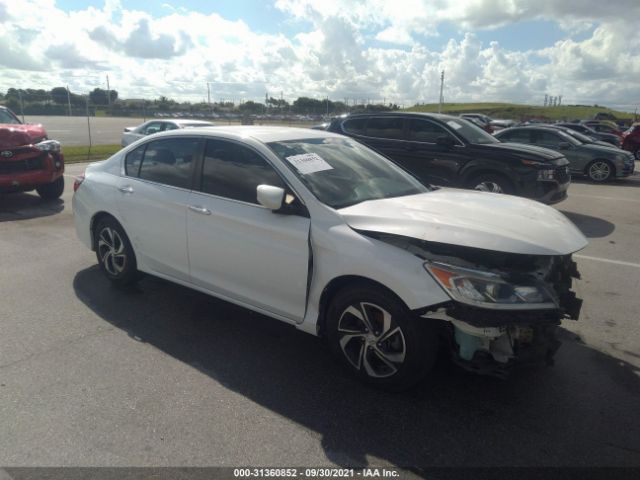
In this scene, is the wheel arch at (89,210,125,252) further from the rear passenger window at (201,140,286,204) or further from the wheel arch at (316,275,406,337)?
the wheel arch at (316,275,406,337)

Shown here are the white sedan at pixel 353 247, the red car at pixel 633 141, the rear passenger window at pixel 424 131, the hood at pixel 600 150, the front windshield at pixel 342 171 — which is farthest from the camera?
the red car at pixel 633 141

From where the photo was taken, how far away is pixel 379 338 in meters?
3.15

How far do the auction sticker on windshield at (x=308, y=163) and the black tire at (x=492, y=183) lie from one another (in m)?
5.15

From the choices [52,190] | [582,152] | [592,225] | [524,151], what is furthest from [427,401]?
[582,152]

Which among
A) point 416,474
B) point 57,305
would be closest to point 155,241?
point 57,305

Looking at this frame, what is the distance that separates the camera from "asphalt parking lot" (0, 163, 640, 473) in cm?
270

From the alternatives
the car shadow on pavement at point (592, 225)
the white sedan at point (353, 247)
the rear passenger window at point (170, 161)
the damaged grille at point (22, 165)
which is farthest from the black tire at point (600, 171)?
the damaged grille at point (22, 165)

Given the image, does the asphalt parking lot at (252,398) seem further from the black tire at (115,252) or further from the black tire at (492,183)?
the black tire at (492,183)

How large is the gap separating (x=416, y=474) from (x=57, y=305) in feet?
11.8

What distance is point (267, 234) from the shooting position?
357cm

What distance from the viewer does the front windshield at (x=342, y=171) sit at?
3.64 metres

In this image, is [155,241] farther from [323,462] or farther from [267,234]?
[323,462]

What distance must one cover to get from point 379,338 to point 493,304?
74 cm

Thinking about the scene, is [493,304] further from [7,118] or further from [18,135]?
[7,118]
